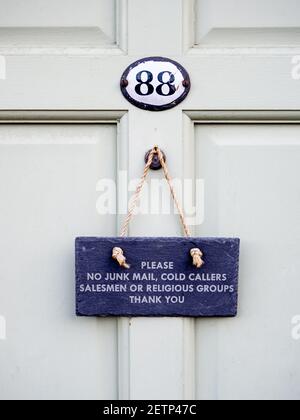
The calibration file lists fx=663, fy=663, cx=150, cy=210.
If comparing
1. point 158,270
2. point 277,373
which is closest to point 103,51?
point 158,270

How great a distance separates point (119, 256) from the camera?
1.06m

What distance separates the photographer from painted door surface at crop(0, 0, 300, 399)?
1114 mm

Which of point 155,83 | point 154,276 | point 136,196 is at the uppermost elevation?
point 155,83

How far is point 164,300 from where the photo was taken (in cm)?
109

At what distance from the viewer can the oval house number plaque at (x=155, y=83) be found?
1.10 m

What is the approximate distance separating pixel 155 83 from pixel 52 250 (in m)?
0.33

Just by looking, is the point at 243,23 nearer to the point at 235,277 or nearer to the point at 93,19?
the point at 93,19

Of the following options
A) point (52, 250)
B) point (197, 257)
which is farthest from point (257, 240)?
point (52, 250)

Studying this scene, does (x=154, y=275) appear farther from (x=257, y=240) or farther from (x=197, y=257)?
(x=257, y=240)

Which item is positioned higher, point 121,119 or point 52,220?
point 121,119

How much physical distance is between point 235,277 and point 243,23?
43 centimetres

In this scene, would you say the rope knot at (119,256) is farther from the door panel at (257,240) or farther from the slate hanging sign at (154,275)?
the door panel at (257,240)

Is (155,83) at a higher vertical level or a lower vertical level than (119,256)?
higher

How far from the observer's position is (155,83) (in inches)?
43.1
